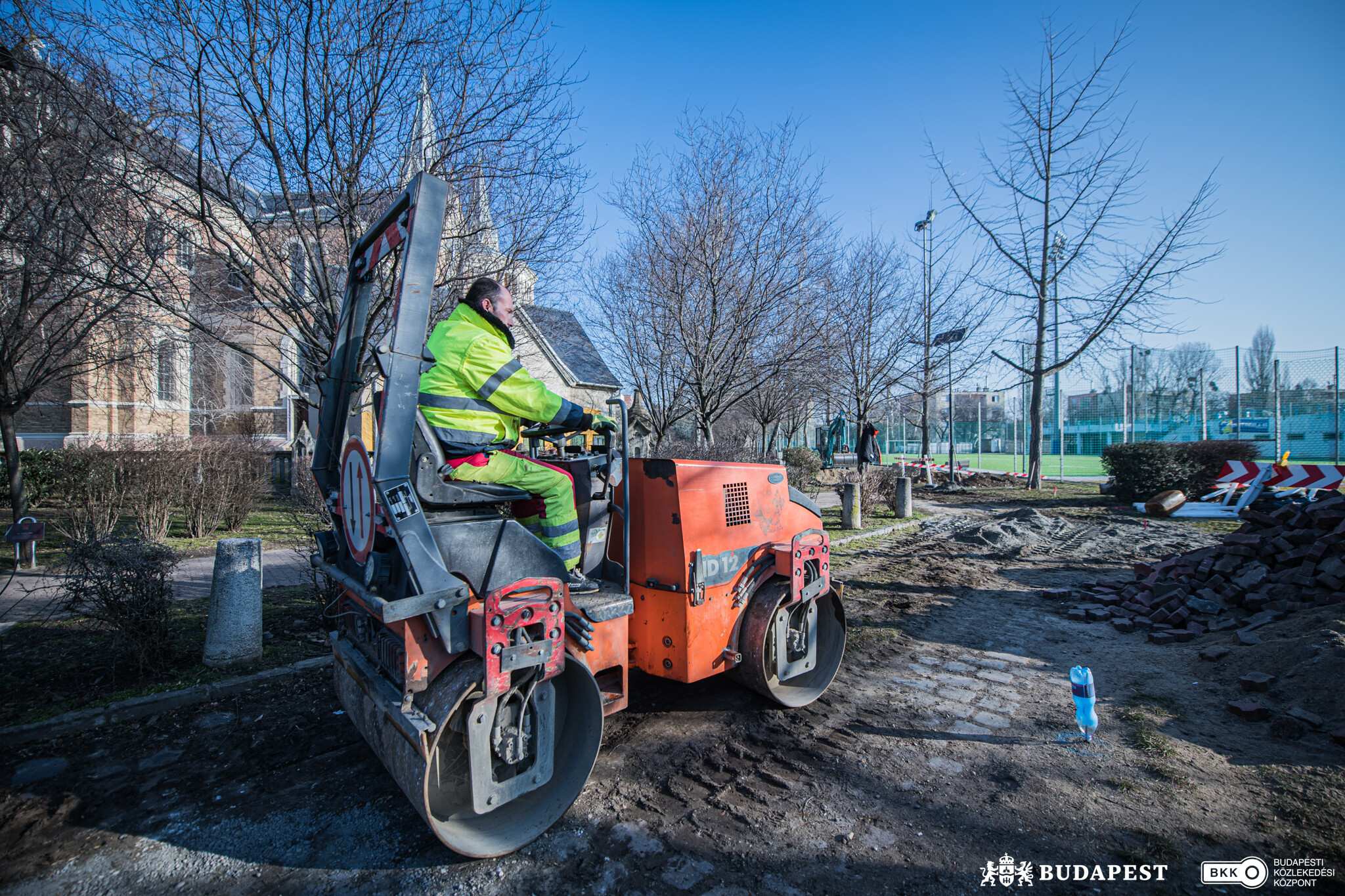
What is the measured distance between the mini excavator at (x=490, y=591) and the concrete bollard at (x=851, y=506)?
326 inches

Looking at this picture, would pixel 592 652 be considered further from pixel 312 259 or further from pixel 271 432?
pixel 271 432

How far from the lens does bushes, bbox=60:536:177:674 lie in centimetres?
430

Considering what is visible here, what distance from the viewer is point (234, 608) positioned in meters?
4.66

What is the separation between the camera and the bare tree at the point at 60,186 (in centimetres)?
518

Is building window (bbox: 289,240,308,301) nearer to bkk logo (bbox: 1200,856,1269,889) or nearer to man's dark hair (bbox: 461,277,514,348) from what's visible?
man's dark hair (bbox: 461,277,514,348)

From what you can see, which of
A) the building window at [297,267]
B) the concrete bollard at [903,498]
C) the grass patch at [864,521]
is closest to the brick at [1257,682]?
the grass patch at [864,521]

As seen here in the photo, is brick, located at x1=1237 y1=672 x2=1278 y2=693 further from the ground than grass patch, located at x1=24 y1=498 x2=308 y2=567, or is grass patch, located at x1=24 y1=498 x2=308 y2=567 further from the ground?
grass patch, located at x1=24 y1=498 x2=308 y2=567

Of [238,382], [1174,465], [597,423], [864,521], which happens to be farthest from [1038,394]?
[238,382]

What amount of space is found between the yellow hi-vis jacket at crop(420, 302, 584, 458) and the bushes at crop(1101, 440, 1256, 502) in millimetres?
16165

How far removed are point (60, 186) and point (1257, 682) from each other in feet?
35.6

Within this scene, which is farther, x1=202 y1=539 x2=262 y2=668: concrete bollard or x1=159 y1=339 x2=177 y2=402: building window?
x1=159 y1=339 x2=177 y2=402: building window

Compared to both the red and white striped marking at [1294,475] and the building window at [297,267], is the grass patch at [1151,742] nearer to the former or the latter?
the building window at [297,267]

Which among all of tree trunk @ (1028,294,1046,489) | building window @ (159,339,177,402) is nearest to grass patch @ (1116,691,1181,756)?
tree trunk @ (1028,294,1046,489)

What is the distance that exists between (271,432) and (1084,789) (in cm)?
2601
